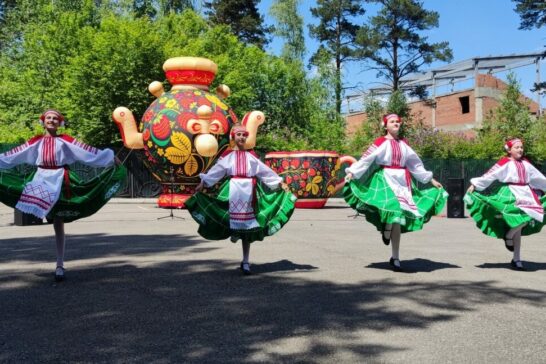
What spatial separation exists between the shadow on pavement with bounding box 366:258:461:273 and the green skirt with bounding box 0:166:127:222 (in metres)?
3.50

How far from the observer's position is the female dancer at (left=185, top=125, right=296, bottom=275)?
23.0ft

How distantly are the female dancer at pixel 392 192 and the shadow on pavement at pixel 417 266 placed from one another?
0.19m

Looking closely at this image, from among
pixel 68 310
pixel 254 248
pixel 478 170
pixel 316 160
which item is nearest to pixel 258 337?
pixel 68 310

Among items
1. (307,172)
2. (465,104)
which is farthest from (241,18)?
(307,172)

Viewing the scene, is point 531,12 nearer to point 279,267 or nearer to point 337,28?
point 337,28

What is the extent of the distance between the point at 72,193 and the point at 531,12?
34.1 metres

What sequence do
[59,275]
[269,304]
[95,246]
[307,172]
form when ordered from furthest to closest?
[307,172]
[95,246]
[59,275]
[269,304]

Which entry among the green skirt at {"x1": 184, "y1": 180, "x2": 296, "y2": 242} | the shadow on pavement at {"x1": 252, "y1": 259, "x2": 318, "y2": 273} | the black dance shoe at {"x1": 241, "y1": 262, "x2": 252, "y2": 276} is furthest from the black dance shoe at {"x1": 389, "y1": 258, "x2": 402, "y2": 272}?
the black dance shoe at {"x1": 241, "y1": 262, "x2": 252, "y2": 276}

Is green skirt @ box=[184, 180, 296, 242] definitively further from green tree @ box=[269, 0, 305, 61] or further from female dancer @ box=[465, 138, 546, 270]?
green tree @ box=[269, 0, 305, 61]

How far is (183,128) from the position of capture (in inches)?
648

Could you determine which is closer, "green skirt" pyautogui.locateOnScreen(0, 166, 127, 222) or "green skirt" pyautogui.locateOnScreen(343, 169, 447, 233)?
"green skirt" pyautogui.locateOnScreen(0, 166, 127, 222)

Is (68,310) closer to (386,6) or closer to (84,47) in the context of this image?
(84,47)

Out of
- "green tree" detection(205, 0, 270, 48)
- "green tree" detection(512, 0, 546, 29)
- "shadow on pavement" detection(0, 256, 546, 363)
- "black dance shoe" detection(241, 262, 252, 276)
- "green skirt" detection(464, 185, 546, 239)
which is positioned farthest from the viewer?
"green tree" detection(205, 0, 270, 48)

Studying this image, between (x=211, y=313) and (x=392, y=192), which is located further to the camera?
(x=392, y=192)
